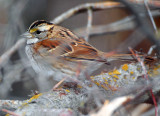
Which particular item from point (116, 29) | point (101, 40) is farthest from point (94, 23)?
point (116, 29)

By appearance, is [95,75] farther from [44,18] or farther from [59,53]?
[44,18]

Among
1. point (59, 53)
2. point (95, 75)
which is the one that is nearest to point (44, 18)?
point (95, 75)

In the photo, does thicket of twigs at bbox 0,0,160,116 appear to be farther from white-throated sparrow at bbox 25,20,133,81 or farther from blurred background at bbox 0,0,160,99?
white-throated sparrow at bbox 25,20,133,81

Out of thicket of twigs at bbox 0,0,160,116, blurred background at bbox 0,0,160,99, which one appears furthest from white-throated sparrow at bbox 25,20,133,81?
blurred background at bbox 0,0,160,99

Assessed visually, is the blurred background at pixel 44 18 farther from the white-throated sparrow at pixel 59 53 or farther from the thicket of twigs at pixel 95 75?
the white-throated sparrow at pixel 59 53

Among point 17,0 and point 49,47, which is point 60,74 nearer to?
point 49,47

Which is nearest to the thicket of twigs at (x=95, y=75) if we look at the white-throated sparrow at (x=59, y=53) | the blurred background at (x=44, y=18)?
the blurred background at (x=44, y=18)
